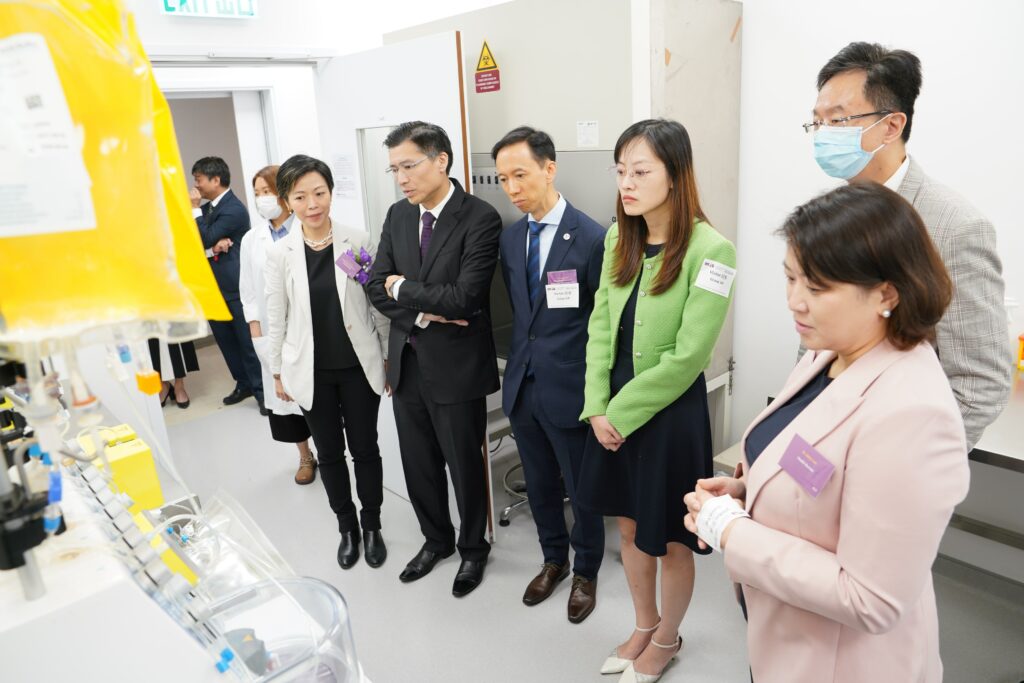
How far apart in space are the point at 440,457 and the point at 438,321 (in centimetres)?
60

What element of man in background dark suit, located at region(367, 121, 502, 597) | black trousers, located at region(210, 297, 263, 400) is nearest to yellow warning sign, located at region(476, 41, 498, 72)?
man in background dark suit, located at region(367, 121, 502, 597)

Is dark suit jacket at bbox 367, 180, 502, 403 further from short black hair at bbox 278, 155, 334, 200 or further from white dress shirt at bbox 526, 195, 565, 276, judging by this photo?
short black hair at bbox 278, 155, 334, 200

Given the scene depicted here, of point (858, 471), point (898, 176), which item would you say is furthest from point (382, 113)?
point (858, 471)

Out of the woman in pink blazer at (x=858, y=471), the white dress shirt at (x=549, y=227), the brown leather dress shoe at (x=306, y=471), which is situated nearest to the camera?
the woman in pink blazer at (x=858, y=471)

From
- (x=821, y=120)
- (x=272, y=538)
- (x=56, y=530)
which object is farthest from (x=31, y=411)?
(x=272, y=538)

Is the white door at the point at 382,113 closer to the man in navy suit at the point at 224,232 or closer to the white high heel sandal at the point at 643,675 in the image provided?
the white high heel sandal at the point at 643,675

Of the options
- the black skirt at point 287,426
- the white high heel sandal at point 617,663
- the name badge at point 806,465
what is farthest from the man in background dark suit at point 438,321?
the name badge at point 806,465

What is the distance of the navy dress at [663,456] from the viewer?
75.5 inches

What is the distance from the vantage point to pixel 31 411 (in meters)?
0.68

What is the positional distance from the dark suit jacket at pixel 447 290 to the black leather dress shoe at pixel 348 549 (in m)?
0.82

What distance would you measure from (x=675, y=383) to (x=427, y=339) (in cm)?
95

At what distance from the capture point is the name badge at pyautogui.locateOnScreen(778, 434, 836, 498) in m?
1.02

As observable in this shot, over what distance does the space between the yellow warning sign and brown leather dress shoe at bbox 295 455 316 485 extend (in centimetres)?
218

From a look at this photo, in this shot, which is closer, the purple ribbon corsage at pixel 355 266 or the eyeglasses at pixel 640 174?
the eyeglasses at pixel 640 174
